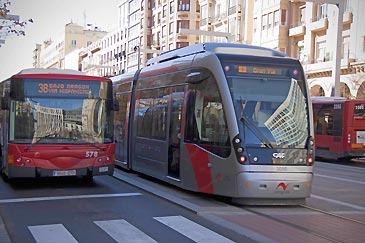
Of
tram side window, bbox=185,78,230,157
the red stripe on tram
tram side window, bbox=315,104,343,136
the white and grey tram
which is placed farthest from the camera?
tram side window, bbox=315,104,343,136

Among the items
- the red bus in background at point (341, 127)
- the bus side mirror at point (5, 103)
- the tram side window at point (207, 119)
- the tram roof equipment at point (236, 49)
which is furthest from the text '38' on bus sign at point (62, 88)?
the red bus in background at point (341, 127)

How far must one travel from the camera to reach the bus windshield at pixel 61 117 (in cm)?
1270

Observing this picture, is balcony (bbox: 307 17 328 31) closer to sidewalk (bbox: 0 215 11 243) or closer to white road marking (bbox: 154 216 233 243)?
white road marking (bbox: 154 216 233 243)

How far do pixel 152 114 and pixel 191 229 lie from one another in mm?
6153

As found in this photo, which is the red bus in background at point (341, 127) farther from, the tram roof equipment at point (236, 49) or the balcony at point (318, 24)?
the balcony at point (318, 24)

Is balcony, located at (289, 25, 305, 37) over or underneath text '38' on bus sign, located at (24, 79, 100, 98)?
over

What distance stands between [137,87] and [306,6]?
3141 centimetres

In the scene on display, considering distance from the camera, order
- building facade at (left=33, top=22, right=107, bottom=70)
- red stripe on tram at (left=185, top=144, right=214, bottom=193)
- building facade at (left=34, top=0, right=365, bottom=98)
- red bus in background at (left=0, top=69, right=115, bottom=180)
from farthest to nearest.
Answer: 1. building facade at (left=33, top=22, right=107, bottom=70)
2. building facade at (left=34, top=0, right=365, bottom=98)
3. red bus in background at (left=0, top=69, right=115, bottom=180)
4. red stripe on tram at (left=185, top=144, right=214, bottom=193)

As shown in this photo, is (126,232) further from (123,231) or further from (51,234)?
(51,234)

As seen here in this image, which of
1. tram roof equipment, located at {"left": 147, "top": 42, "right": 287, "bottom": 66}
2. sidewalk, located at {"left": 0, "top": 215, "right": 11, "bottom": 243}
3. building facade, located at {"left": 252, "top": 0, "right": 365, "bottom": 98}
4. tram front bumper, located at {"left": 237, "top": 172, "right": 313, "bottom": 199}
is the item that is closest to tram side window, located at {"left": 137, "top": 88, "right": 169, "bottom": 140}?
tram roof equipment, located at {"left": 147, "top": 42, "right": 287, "bottom": 66}

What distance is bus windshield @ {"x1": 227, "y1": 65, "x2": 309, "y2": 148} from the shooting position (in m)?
10.7

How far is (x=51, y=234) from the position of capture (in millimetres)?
8258

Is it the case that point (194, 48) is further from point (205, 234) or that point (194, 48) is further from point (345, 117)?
point (345, 117)

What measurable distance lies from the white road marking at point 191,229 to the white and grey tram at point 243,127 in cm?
166
